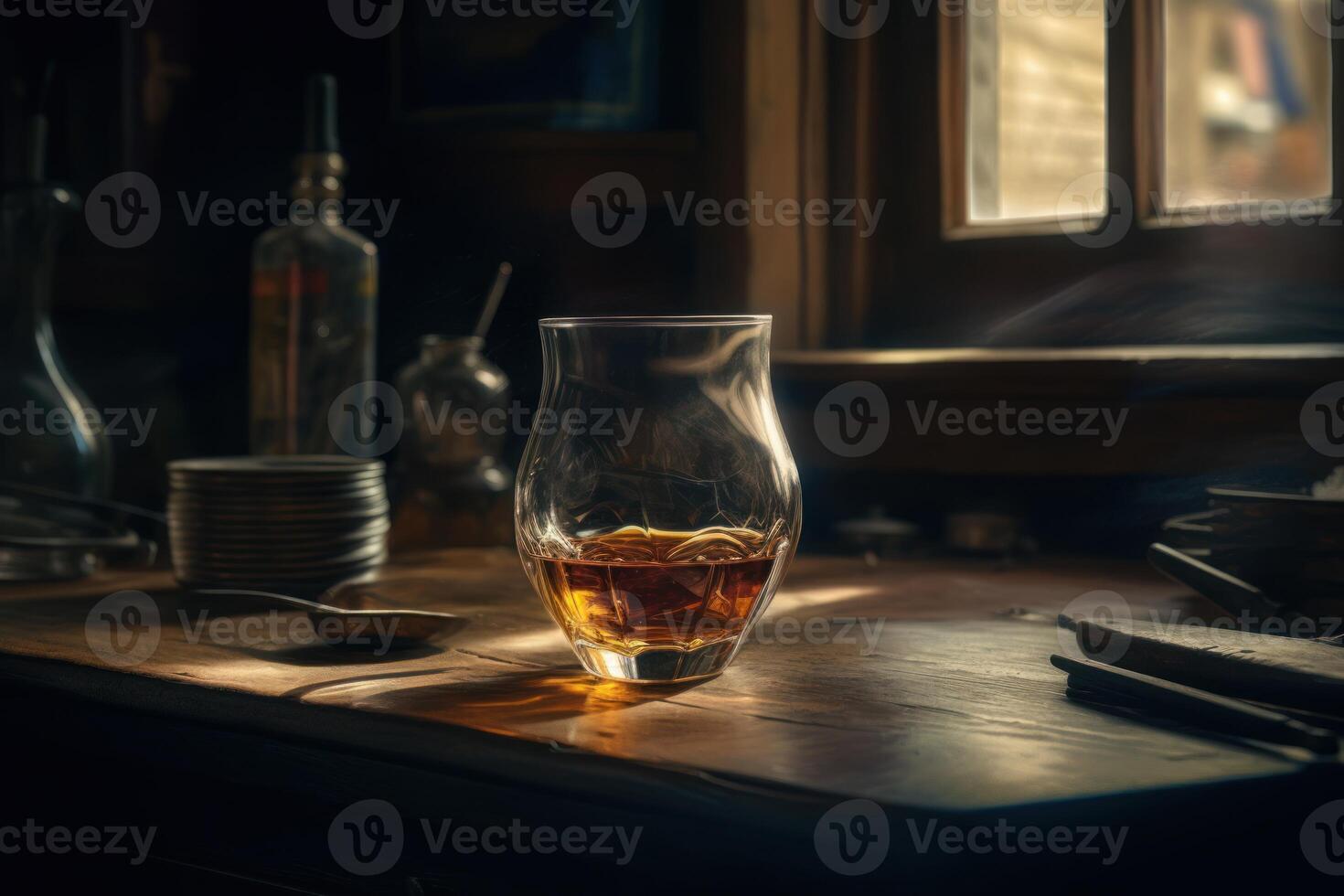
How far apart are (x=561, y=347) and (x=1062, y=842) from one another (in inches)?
18.2

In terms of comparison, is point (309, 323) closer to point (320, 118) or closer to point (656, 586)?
point (320, 118)

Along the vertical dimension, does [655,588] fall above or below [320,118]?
below

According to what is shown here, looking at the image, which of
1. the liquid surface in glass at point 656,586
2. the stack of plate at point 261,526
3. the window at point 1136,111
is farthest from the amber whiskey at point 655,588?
the window at point 1136,111

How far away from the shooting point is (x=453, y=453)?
159 centimetres

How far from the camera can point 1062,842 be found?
0.62m

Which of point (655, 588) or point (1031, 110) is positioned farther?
point (1031, 110)

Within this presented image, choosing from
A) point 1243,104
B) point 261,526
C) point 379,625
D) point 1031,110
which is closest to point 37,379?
point 261,526

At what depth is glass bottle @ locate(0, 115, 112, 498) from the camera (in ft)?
4.87

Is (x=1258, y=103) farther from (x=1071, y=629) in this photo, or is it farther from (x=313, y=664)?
(x=313, y=664)

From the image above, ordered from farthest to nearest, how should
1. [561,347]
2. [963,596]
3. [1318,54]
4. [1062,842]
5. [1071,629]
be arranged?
[1318,54]
[963,596]
[1071,629]
[561,347]
[1062,842]

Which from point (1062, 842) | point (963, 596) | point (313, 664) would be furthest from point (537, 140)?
point (1062, 842)

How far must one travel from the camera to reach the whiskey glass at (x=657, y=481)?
87 cm

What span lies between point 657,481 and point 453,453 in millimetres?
741

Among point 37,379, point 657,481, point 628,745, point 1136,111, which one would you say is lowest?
point 628,745
